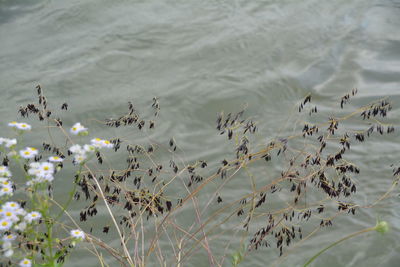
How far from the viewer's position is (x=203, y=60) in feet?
15.1

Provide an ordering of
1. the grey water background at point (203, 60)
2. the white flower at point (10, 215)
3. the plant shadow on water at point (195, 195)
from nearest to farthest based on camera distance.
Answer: the white flower at point (10, 215) < the plant shadow on water at point (195, 195) < the grey water background at point (203, 60)

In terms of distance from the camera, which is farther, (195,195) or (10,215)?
(195,195)

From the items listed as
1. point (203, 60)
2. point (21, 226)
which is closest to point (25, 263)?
point (21, 226)

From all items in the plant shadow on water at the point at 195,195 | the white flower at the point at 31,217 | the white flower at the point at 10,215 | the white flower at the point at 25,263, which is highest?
the white flower at the point at 10,215

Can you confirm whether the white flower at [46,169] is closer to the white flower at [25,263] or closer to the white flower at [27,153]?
the white flower at [27,153]

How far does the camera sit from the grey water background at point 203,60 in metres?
3.99

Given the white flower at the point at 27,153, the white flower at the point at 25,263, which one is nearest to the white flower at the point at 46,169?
the white flower at the point at 27,153

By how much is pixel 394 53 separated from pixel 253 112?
1.50m

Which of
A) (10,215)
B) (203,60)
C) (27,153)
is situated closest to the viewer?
(10,215)

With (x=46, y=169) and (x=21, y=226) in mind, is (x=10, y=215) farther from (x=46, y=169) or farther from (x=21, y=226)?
(x=46, y=169)

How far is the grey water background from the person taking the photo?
3.99 meters

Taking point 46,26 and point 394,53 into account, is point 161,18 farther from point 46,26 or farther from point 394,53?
point 394,53

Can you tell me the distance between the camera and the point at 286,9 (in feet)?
17.1

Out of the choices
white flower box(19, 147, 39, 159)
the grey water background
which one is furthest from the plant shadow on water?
white flower box(19, 147, 39, 159)
